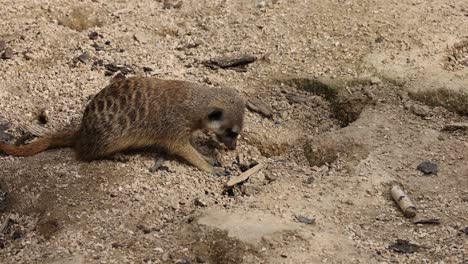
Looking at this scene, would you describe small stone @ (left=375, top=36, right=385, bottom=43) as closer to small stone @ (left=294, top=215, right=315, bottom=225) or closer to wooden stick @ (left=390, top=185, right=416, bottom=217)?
wooden stick @ (left=390, top=185, right=416, bottom=217)

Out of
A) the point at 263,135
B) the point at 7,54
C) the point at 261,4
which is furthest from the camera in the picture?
the point at 261,4

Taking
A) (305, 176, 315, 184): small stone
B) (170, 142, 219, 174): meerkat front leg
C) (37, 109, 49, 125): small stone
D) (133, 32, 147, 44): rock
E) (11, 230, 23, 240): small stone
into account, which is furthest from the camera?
(133, 32, 147, 44): rock

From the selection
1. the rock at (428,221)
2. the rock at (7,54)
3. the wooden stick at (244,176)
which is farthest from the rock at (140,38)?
the rock at (428,221)

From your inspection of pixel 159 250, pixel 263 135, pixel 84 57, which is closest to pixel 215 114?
pixel 263 135

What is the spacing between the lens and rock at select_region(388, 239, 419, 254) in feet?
9.01

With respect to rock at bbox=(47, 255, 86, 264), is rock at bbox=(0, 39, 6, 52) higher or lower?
higher

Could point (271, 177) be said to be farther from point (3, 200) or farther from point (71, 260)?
point (3, 200)

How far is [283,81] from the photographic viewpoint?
391 cm

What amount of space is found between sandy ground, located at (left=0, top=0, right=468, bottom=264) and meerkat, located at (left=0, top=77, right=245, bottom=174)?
0.07m

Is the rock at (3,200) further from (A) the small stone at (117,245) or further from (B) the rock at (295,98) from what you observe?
(B) the rock at (295,98)

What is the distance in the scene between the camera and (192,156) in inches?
132

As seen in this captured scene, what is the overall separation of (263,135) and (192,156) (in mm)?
432

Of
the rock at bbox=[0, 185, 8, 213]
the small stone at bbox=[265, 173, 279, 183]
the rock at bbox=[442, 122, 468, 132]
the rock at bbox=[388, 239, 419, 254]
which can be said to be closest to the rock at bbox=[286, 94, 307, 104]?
the small stone at bbox=[265, 173, 279, 183]

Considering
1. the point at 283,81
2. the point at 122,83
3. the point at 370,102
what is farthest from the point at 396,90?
the point at 122,83
